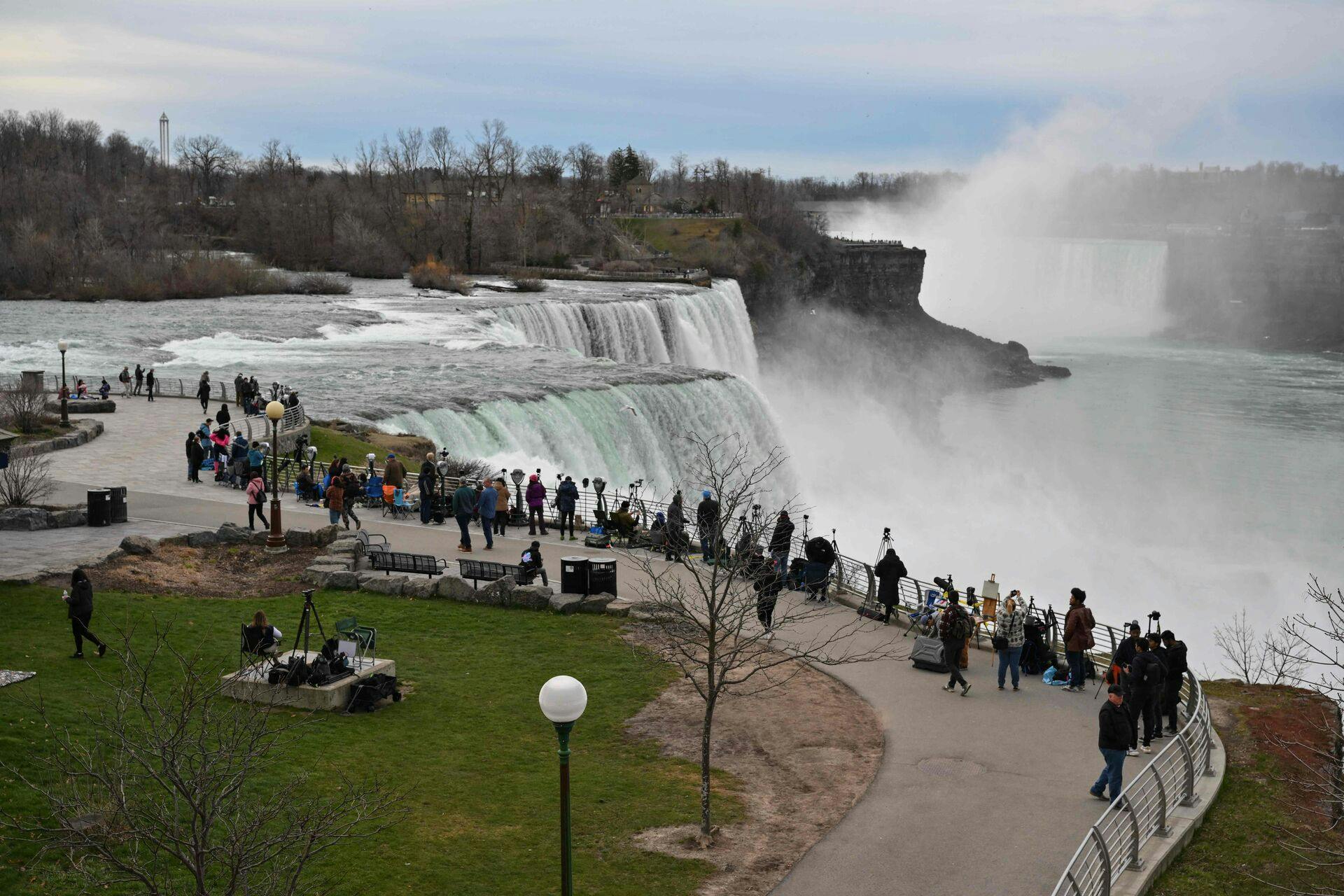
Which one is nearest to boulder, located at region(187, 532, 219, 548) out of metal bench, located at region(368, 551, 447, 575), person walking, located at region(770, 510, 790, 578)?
metal bench, located at region(368, 551, 447, 575)

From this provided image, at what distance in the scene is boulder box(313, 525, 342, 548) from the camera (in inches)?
735

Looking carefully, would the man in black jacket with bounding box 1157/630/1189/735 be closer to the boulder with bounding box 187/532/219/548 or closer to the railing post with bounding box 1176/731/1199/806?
the railing post with bounding box 1176/731/1199/806

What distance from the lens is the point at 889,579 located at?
639 inches

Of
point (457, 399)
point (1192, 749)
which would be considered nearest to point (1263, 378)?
point (457, 399)

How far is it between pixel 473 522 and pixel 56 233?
63964 millimetres

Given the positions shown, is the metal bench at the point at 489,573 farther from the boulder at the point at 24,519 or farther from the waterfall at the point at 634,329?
the waterfall at the point at 634,329

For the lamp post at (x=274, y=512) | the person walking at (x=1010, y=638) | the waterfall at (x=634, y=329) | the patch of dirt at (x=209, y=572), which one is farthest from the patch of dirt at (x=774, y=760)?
the waterfall at (x=634, y=329)

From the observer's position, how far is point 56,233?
243 ft

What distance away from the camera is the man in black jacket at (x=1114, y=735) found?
1041cm

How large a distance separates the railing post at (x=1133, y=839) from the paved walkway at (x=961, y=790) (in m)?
0.55

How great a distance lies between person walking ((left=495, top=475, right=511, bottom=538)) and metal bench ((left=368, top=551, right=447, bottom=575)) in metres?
2.46

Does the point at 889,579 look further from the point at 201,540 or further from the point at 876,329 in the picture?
the point at 876,329

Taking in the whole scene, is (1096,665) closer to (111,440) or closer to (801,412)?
Result: (111,440)

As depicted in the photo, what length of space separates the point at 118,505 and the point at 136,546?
8.86 ft
